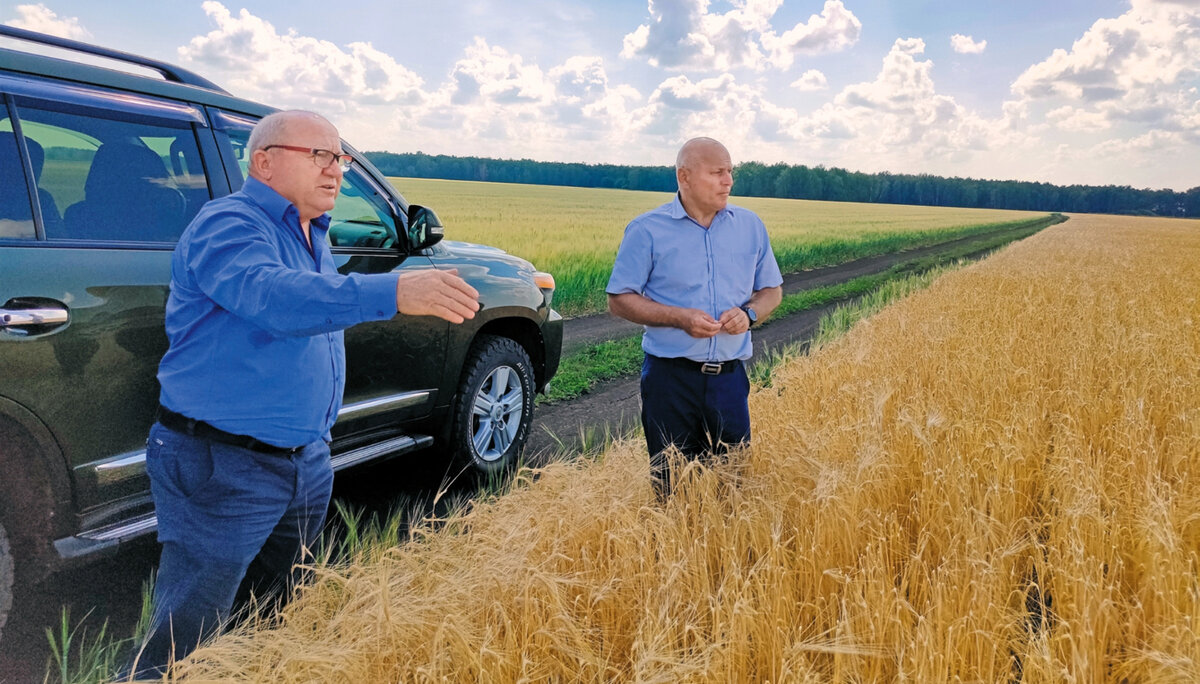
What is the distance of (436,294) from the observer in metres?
1.77

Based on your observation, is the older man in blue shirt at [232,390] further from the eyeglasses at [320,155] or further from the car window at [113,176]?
the car window at [113,176]

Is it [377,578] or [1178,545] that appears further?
[1178,545]

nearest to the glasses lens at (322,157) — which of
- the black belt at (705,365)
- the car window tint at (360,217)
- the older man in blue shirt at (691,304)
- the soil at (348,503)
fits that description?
the older man in blue shirt at (691,304)

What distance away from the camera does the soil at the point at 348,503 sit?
2748 millimetres

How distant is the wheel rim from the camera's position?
14.8 ft

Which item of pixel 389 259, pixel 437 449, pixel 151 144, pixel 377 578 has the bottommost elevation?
pixel 437 449

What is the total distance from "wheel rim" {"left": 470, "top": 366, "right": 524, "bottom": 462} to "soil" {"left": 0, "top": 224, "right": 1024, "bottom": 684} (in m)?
0.30

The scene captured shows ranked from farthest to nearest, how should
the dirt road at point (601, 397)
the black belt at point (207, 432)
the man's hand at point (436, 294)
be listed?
the dirt road at point (601, 397), the black belt at point (207, 432), the man's hand at point (436, 294)

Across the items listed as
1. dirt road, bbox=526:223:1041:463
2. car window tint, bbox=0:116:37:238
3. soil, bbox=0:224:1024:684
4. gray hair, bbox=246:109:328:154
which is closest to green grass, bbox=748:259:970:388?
dirt road, bbox=526:223:1041:463

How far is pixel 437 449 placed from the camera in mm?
4438

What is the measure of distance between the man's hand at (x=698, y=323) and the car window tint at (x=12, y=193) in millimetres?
2291

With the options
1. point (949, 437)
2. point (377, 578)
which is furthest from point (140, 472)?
point (949, 437)

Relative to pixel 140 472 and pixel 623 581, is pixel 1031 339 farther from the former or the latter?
pixel 140 472

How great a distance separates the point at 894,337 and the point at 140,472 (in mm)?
6092
